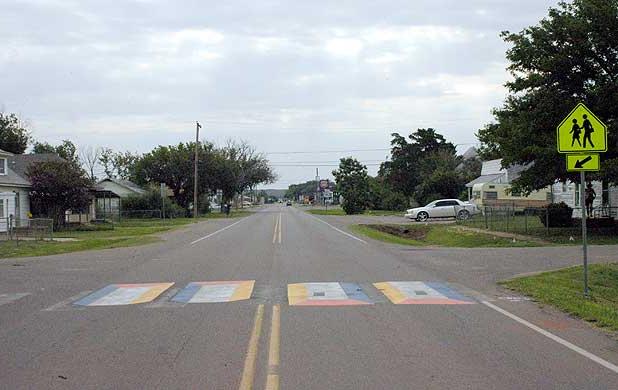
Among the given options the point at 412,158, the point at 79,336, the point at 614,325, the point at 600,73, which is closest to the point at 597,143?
the point at 614,325

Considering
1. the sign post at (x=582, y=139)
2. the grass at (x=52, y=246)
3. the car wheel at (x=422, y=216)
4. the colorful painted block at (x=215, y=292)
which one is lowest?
the colorful painted block at (x=215, y=292)

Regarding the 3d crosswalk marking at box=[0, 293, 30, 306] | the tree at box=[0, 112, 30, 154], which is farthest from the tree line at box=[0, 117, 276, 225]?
the 3d crosswalk marking at box=[0, 293, 30, 306]

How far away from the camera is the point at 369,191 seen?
92375 mm

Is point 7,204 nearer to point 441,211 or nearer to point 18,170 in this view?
point 18,170

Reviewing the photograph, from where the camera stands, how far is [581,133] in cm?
1316

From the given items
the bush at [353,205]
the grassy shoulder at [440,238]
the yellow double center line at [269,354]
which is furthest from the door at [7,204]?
the bush at [353,205]

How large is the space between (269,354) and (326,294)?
5.29 m

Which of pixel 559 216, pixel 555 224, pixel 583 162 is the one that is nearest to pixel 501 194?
pixel 555 224

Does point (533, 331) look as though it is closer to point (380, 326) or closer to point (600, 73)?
point (380, 326)

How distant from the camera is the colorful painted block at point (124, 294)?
13055mm

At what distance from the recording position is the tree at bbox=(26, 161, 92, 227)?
4447 cm

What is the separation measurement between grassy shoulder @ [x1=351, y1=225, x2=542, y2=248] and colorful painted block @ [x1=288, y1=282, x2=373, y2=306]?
1586cm

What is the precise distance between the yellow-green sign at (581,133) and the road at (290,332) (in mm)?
3022

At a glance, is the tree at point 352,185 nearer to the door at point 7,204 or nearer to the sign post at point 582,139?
the door at point 7,204
